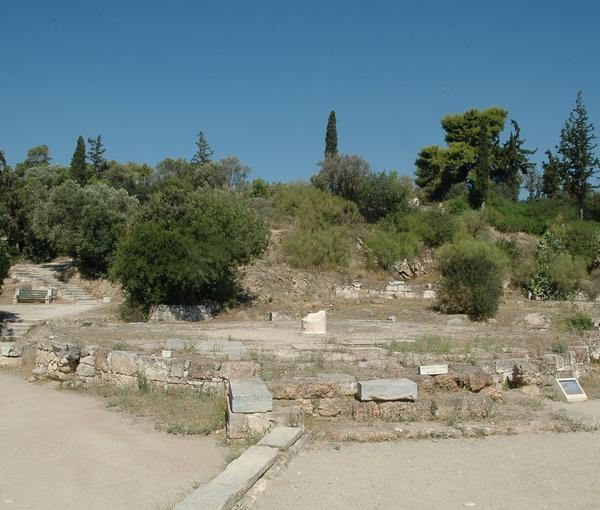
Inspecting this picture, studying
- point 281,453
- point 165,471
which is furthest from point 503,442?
point 165,471

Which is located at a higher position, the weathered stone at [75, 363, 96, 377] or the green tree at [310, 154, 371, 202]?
the green tree at [310, 154, 371, 202]

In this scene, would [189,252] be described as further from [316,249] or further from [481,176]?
[481,176]

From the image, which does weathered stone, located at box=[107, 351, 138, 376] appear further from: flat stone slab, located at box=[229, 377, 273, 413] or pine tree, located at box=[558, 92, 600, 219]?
pine tree, located at box=[558, 92, 600, 219]

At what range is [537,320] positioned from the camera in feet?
59.0

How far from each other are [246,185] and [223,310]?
87.7 ft

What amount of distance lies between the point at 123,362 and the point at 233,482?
16.4 ft

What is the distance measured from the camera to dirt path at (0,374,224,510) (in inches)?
196

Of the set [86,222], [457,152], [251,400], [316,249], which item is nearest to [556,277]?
[316,249]

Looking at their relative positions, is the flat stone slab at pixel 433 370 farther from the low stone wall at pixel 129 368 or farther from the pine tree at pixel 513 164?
the pine tree at pixel 513 164

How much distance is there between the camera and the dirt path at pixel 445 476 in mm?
4871

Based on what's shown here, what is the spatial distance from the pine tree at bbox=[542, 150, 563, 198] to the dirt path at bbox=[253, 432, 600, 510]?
34.5 meters

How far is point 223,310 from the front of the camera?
776 inches

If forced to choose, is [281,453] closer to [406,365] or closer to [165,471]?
[165,471]

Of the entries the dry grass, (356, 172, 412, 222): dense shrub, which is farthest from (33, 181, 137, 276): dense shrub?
the dry grass
